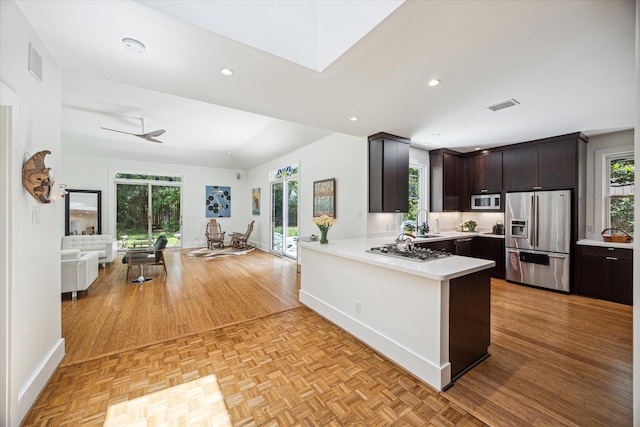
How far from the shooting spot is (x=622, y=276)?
11.6ft

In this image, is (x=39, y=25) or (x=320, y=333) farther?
(x=320, y=333)

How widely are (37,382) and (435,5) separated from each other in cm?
366

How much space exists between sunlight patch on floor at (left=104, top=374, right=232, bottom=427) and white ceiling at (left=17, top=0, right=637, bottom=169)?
2.55 metres

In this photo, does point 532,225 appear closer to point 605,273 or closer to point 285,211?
point 605,273

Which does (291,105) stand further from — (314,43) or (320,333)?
(320,333)

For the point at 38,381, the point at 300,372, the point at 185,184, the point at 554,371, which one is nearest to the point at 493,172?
the point at 554,371

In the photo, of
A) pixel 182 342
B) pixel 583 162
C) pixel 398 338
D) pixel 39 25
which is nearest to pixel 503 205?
pixel 583 162

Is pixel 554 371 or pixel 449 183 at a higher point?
pixel 449 183

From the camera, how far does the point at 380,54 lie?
1.96 metres

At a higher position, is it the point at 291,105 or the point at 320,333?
the point at 291,105

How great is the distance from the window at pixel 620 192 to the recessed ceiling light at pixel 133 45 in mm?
6329

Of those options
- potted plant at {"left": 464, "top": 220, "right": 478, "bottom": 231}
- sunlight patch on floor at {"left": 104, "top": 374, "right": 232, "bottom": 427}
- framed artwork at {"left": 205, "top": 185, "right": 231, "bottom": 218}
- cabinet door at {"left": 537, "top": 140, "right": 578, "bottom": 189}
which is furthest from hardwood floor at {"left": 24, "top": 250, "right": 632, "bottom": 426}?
framed artwork at {"left": 205, "top": 185, "right": 231, "bottom": 218}

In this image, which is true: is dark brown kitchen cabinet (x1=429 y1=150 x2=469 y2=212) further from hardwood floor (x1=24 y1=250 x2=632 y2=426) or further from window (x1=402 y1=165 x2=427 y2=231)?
hardwood floor (x1=24 y1=250 x2=632 y2=426)

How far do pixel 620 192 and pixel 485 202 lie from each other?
180 centimetres
